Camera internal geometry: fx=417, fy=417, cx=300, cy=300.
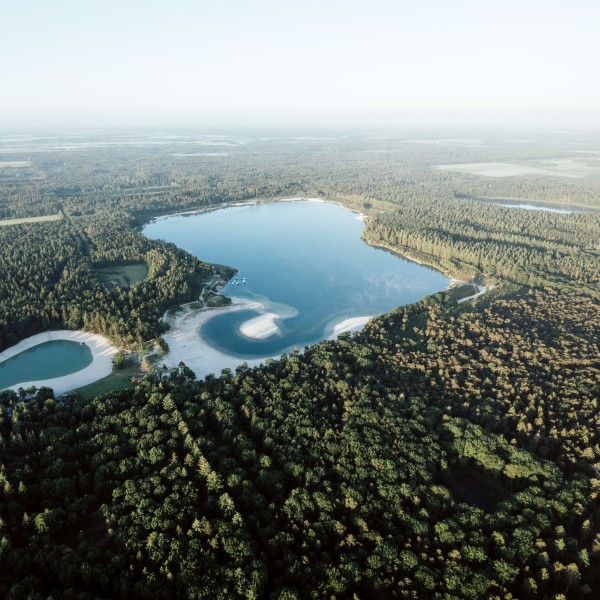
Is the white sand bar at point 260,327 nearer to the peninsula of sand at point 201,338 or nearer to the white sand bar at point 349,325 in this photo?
the peninsula of sand at point 201,338

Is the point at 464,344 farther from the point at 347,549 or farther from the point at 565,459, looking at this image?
the point at 347,549

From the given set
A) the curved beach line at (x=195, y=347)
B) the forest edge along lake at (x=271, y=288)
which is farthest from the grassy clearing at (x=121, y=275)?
the curved beach line at (x=195, y=347)

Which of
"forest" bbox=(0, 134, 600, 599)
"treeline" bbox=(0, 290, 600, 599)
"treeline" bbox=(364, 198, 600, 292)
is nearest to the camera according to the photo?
"treeline" bbox=(0, 290, 600, 599)

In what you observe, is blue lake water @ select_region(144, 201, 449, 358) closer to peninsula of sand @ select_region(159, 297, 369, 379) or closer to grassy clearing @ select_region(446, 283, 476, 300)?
peninsula of sand @ select_region(159, 297, 369, 379)

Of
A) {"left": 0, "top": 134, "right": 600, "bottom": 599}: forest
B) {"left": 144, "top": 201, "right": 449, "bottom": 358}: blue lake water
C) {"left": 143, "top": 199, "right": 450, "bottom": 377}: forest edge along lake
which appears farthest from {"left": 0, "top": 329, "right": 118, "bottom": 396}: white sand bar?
{"left": 144, "top": 201, "right": 449, "bottom": 358}: blue lake water

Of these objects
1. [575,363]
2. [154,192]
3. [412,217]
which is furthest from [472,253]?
[154,192]

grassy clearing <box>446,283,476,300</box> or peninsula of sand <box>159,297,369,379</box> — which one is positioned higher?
grassy clearing <box>446,283,476,300</box>
